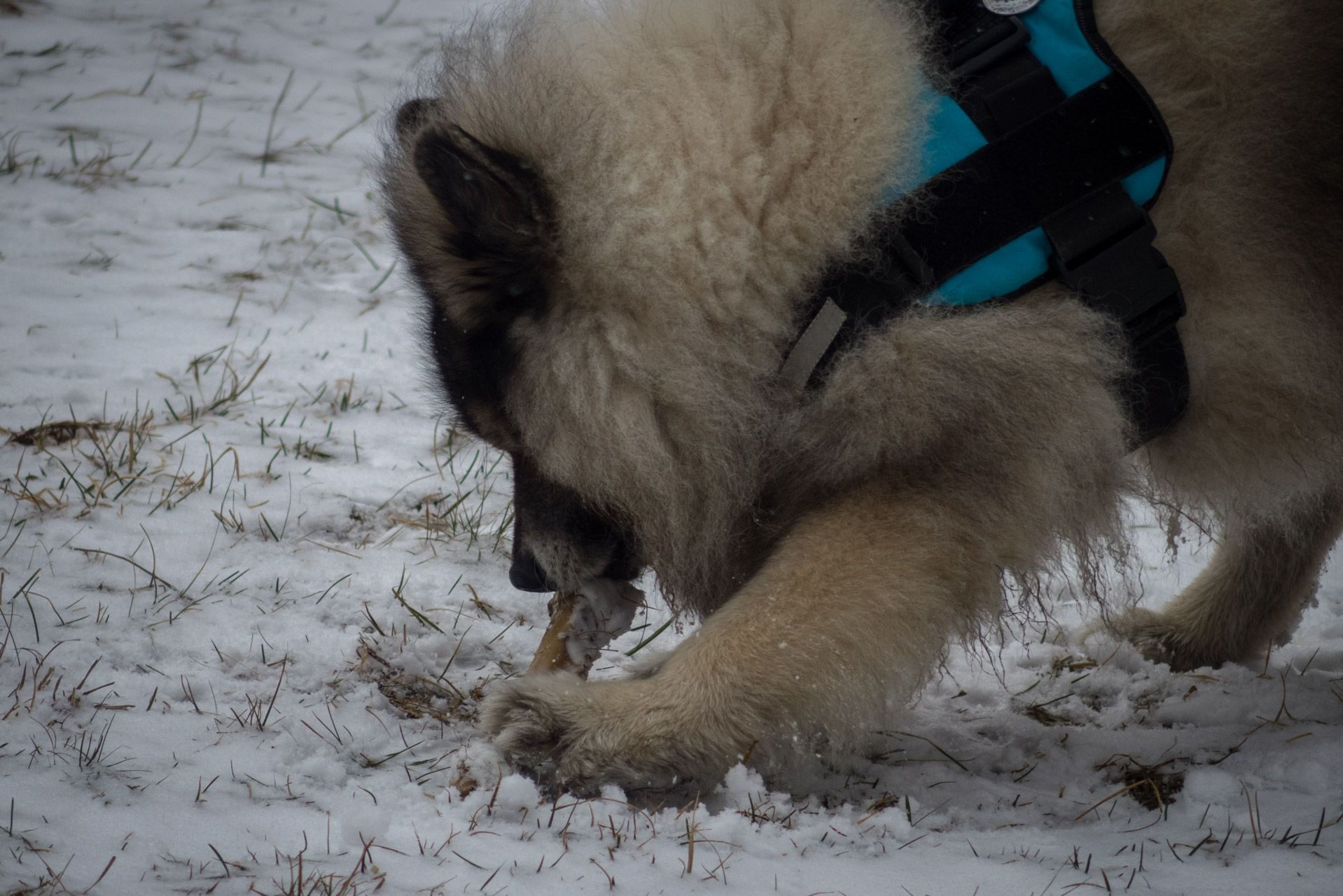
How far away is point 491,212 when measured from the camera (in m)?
1.62

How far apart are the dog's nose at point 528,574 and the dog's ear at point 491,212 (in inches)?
21.4

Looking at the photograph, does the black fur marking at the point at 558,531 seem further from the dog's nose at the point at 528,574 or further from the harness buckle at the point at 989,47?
the harness buckle at the point at 989,47

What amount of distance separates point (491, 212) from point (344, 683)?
40.5 inches

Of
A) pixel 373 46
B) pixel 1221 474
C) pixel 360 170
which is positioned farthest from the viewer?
pixel 373 46

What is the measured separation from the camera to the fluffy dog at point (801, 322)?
161cm

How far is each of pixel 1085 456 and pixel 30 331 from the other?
3.35m

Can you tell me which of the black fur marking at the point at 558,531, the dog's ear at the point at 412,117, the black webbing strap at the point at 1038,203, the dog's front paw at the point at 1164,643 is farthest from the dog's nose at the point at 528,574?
the dog's front paw at the point at 1164,643

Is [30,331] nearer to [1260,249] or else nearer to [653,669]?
[653,669]

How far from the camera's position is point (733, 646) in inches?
66.0

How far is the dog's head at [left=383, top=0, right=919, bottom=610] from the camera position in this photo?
1.63 meters

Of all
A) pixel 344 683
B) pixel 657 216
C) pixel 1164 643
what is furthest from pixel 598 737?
pixel 1164 643

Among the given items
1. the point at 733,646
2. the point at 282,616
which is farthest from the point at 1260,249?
the point at 282,616

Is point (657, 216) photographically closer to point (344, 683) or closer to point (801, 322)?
point (801, 322)

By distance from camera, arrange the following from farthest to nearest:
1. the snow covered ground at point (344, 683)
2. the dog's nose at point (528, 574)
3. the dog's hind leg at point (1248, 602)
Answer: the dog's hind leg at point (1248, 602) < the dog's nose at point (528, 574) < the snow covered ground at point (344, 683)
